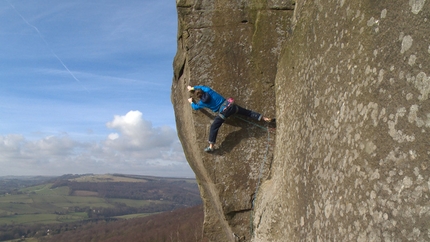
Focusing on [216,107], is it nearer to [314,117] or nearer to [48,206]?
[314,117]

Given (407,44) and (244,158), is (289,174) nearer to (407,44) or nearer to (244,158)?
(244,158)

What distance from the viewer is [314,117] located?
5.09 meters

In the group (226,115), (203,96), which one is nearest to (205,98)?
(203,96)

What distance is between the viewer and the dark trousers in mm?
7676

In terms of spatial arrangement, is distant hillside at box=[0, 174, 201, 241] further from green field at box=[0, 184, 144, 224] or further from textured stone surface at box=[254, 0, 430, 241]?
textured stone surface at box=[254, 0, 430, 241]

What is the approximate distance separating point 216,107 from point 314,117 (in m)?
3.14

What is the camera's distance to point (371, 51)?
381 centimetres

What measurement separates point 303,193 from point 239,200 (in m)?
3.10

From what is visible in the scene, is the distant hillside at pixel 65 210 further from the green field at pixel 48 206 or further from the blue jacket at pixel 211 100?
the blue jacket at pixel 211 100

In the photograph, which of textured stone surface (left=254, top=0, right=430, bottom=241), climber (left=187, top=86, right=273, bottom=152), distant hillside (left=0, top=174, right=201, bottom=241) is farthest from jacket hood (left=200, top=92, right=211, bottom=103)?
distant hillside (left=0, top=174, right=201, bottom=241)

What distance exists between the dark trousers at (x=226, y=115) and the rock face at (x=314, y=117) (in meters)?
0.24

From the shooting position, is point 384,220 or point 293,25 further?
point 293,25

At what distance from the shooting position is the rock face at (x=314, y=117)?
3.13 m

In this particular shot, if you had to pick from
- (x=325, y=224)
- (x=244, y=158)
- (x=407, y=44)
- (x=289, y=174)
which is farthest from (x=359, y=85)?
(x=244, y=158)
